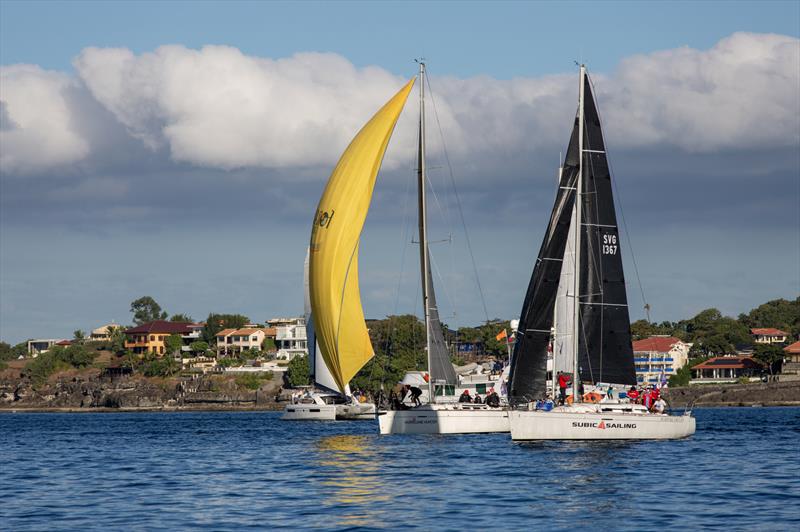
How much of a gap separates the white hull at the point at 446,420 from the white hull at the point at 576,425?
924 centimetres

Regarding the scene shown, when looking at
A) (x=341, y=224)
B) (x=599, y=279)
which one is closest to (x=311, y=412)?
(x=341, y=224)

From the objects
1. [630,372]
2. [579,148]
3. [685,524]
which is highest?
[579,148]

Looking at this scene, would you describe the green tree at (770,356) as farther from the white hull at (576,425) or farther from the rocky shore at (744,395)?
the white hull at (576,425)

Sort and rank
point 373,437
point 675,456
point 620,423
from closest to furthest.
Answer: point 675,456
point 620,423
point 373,437

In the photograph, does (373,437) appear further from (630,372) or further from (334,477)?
(334,477)

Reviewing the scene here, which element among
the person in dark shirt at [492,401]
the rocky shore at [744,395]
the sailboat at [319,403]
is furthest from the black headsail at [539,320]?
the rocky shore at [744,395]

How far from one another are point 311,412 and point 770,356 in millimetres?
93291

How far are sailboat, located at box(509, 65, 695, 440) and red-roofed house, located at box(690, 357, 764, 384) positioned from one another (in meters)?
127

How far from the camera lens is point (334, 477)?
140 feet

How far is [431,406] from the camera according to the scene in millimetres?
60531

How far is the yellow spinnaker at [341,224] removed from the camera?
59.9m

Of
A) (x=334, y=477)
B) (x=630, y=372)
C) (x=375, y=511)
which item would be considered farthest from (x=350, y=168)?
(x=375, y=511)

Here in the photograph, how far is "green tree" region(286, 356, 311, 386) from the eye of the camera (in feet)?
593

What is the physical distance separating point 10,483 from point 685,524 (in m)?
24.5
